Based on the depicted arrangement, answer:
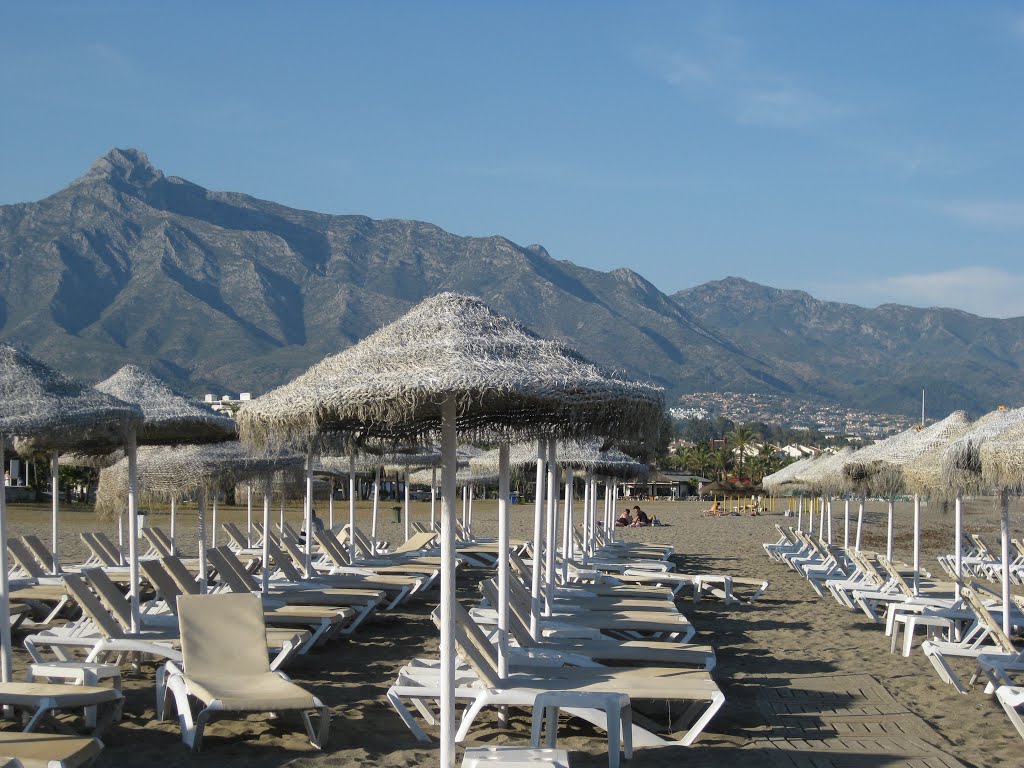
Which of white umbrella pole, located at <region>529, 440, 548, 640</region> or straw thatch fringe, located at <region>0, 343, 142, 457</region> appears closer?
straw thatch fringe, located at <region>0, 343, 142, 457</region>

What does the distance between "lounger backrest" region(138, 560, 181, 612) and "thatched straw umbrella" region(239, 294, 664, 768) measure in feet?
10.8

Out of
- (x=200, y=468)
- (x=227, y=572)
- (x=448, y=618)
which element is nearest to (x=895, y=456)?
(x=227, y=572)

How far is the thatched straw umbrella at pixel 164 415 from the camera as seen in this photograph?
9625 millimetres

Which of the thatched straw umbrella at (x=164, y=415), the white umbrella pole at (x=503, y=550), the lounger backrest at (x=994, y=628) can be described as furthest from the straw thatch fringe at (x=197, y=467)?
the lounger backrest at (x=994, y=628)

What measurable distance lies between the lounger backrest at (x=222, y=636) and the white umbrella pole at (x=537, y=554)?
5.95 feet

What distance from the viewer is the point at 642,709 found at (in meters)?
7.00

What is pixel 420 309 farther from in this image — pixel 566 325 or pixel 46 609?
pixel 566 325

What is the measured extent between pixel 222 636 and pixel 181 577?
106 inches

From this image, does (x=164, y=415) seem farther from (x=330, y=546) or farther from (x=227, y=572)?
(x=330, y=546)

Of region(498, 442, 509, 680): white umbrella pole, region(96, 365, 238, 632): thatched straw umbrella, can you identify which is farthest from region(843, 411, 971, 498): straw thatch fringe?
region(96, 365, 238, 632): thatched straw umbrella

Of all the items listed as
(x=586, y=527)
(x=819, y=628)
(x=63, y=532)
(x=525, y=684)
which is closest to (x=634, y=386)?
(x=525, y=684)

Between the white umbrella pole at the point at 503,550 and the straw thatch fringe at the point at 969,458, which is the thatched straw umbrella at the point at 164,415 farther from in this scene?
the straw thatch fringe at the point at 969,458

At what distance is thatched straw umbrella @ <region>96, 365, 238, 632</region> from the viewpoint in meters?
9.62

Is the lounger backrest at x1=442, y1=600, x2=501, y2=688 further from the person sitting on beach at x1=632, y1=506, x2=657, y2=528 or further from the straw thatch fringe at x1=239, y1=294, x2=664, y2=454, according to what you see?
the person sitting on beach at x1=632, y1=506, x2=657, y2=528
